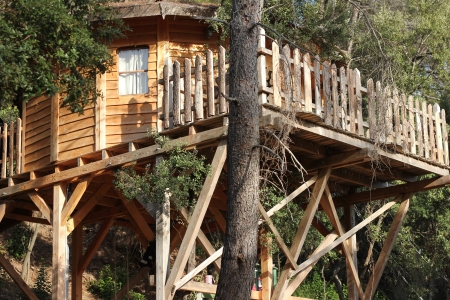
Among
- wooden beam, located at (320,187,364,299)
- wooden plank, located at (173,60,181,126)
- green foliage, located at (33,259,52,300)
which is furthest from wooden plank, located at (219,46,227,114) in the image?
green foliage, located at (33,259,52,300)

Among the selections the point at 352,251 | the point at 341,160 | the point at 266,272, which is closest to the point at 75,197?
the point at 266,272

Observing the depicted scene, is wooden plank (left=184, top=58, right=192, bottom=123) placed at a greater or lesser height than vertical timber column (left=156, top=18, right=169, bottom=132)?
lesser

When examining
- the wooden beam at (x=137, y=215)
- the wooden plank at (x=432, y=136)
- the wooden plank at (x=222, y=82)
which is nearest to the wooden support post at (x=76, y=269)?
the wooden beam at (x=137, y=215)

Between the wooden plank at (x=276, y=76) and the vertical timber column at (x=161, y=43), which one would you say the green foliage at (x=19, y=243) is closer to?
the vertical timber column at (x=161, y=43)

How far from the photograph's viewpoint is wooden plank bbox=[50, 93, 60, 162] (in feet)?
52.8

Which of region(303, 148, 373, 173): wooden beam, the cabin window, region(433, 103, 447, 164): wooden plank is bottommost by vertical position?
region(303, 148, 373, 173): wooden beam

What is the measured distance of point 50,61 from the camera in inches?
563

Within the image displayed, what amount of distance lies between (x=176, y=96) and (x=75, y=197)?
3.03 m

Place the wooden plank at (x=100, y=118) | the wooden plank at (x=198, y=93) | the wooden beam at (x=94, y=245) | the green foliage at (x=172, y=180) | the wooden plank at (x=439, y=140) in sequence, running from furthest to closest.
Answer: the wooden beam at (x=94, y=245), the wooden plank at (x=439, y=140), the wooden plank at (x=100, y=118), the wooden plank at (x=198, y=93), the green foliage at (x=172, y=180)

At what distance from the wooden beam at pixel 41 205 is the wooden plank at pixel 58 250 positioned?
23cm

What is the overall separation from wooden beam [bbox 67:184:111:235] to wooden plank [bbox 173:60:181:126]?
3162 millimetres

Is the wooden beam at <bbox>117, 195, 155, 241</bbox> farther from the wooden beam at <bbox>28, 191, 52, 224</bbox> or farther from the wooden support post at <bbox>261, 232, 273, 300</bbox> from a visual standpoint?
the wooden support post at <bbox>261, 232, 273, 300</bbox>

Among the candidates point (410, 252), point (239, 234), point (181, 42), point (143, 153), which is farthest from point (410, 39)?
point (239, 234)

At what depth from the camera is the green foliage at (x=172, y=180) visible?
1341cm
